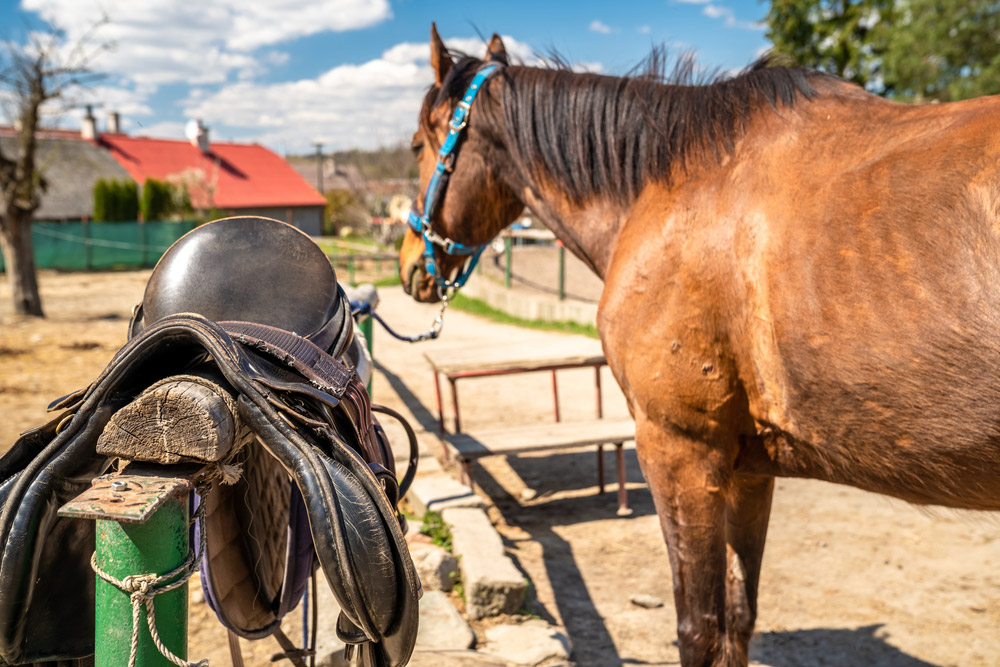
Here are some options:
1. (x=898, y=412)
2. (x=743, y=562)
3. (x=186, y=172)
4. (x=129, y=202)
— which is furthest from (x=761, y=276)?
(x=186, y=172)

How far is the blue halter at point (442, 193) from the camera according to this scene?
2.77 m

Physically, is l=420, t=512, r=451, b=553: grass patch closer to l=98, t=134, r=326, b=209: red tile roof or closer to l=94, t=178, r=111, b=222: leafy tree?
l=94, t=178, r=111, b=222: leafy tree

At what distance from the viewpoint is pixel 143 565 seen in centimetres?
104

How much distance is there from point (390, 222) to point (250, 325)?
84.1 feet

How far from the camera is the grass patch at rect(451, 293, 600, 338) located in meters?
10.1

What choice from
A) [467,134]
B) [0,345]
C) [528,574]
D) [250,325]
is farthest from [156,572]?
[0,345]

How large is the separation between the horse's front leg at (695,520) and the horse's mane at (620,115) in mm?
845

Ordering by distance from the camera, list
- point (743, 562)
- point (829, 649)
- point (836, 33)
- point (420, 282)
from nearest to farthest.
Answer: point (743, 562) < point (829, 649) < point (420, 282) < point (836, 33)

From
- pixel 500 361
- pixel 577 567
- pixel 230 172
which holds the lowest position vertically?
pixel 577 567

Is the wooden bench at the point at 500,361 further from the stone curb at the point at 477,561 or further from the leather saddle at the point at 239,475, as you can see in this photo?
the leather saddle at the point at 239,475

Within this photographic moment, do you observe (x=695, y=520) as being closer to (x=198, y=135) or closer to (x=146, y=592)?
(x=146, y=592)

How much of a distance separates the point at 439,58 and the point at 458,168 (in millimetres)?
447

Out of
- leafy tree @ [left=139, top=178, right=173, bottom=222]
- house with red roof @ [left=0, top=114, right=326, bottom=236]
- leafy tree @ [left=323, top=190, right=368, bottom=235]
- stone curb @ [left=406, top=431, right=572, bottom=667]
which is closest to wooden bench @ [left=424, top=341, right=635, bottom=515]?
stone curb @ [left=406, top=431, right=572, bottom=667]

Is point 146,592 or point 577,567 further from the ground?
point 146,592
